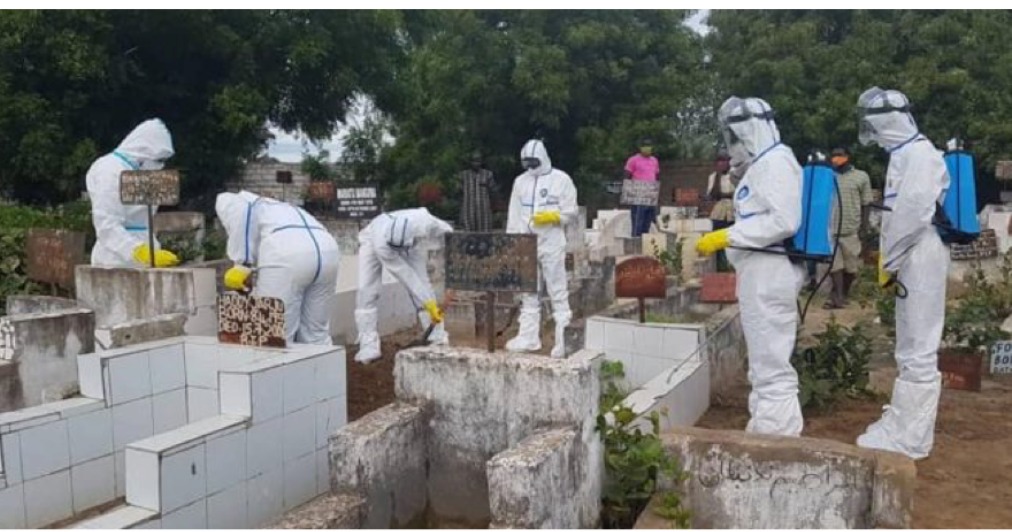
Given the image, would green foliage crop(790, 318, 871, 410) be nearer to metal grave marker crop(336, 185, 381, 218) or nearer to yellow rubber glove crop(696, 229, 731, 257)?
yellow rubber glove crop(696, 229, 731, 257)

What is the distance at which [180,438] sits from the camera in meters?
4.29

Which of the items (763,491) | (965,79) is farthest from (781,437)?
(965,79)

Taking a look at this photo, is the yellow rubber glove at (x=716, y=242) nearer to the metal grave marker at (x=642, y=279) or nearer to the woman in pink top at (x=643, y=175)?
the metal grave marker at (x=642, y=279)

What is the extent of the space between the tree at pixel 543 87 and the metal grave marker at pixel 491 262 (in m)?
12.6

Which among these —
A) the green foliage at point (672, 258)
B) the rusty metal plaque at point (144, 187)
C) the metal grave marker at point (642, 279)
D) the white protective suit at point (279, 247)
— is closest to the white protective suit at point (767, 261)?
the metal grave marker at point (642, 279)

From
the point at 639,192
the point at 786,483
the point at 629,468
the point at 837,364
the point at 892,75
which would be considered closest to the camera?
the point at 786,483

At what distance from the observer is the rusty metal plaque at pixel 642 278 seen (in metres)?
7.06

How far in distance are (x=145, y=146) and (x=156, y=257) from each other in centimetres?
110

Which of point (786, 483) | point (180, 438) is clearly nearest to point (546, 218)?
point (180, 438)

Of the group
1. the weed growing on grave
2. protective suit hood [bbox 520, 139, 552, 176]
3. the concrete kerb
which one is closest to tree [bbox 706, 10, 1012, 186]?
protective suit hood [bbox 520, 139, 552, 176]

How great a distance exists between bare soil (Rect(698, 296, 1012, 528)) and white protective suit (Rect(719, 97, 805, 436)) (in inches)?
31.8

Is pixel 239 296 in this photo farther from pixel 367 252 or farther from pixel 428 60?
pixel 428 60

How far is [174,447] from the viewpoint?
13.7 feet

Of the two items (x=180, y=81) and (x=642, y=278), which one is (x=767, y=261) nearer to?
(x=642, y=278)
